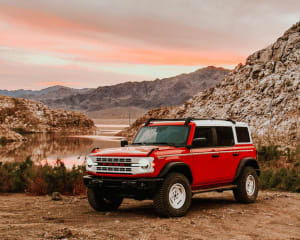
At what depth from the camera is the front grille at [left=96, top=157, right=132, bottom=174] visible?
9.21 meters

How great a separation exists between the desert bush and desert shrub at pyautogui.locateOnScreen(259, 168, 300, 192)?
639 cm

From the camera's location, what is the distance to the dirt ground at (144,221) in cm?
767

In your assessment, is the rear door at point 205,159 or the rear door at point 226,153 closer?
the rear door at point 205,159

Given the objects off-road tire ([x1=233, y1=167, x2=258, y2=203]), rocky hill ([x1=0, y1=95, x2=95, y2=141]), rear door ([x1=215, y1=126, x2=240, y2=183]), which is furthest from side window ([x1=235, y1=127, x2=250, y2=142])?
rocky hill ([x1=0, y1=95, x2=95, y2=141])

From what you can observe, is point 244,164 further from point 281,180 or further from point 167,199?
point 281,180

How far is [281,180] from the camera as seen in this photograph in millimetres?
15188

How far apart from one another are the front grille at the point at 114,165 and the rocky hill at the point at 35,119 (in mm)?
48581

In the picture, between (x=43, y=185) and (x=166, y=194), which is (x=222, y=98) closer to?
(x=43, y=185)

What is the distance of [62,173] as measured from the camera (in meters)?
13.8

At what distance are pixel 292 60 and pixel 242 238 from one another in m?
26.6

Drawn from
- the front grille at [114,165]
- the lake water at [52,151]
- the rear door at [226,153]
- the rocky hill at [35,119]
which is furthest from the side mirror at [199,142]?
the rocky hill at [35,119]

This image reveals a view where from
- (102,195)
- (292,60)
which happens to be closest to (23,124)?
(292,60)

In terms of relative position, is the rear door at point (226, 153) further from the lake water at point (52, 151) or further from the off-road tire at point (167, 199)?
the lake water at point (52, 151)

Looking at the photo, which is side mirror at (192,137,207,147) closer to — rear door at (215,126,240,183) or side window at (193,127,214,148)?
side window at (193,127,214,148)
